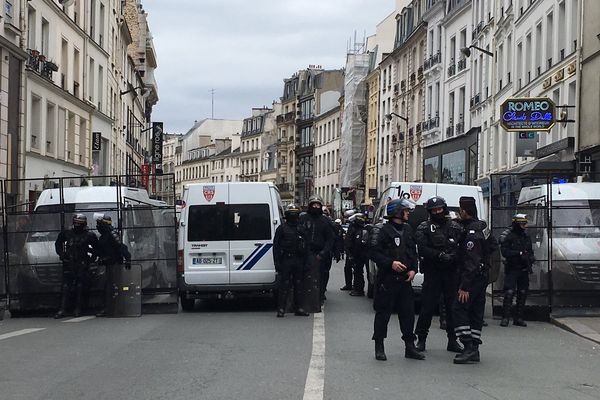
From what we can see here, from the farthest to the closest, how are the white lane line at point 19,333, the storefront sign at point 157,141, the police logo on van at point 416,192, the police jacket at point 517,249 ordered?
the storefront sign at point 157,141
the police logo on van at point 416,192
the police jacket at point 517,249
the white lane line at point 19,333

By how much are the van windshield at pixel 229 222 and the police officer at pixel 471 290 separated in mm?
6264

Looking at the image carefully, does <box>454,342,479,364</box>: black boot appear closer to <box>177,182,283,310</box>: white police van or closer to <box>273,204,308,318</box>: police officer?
<box>273,204,308,318</box>: police officer

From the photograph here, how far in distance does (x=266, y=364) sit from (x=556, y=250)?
739 cm

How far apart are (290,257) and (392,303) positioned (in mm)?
5247

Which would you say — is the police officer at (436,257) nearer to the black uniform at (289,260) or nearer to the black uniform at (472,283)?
the black uniform at (472,283)

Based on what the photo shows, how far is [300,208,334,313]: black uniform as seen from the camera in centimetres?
1538

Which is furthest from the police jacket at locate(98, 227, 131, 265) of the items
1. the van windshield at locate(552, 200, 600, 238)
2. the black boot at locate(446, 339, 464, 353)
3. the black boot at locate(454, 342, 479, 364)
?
the van windshield at locate(552, 200, 600, 238)

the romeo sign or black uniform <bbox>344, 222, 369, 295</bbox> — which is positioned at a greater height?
the romeo sign

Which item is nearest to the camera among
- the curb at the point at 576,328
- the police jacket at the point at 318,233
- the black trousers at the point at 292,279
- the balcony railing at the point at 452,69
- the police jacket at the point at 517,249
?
the curb at the point at 576,328

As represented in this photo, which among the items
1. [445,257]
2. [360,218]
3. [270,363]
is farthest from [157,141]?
[270,363]

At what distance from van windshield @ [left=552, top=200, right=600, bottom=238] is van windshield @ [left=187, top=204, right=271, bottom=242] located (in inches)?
199

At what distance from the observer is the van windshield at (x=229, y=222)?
15.9 metres

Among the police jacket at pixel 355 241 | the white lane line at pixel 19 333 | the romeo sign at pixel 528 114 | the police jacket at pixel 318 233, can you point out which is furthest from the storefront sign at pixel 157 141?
the white lane line at pixel 19 333

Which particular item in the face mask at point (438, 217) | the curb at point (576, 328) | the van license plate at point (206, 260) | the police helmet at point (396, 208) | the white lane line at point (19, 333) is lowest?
the white lane line at point (19, 333)
